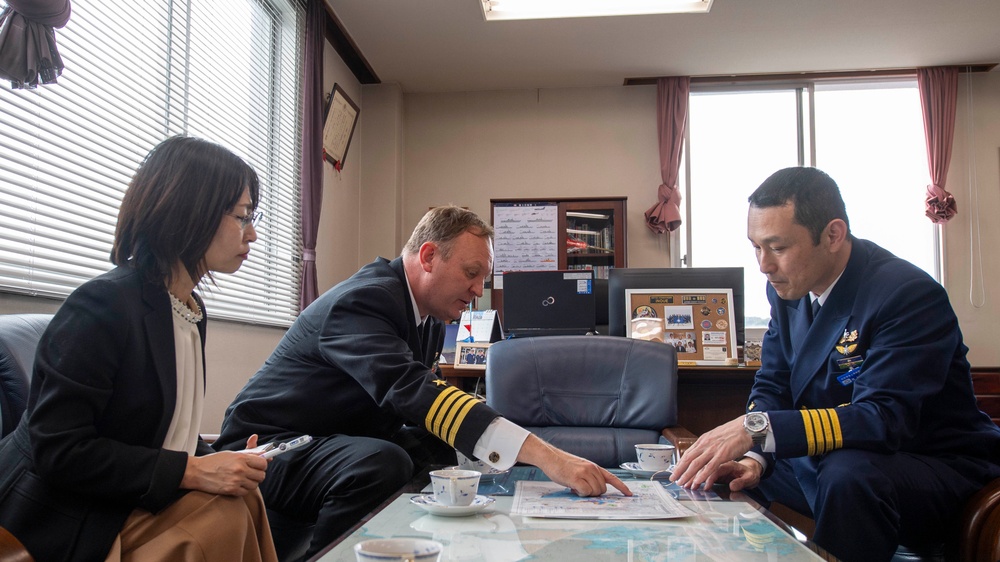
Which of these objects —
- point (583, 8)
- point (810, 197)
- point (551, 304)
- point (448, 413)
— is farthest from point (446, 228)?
point (583, 8)

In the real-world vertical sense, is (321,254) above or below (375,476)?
above

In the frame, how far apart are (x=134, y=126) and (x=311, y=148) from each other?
1.72 metres

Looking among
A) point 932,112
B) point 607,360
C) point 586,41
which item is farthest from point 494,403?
point 932,112

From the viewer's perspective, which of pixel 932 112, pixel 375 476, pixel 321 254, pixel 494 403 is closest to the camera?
pixel 375 476

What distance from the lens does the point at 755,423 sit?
1497 mm

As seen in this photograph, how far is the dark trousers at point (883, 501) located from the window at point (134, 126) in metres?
1.26

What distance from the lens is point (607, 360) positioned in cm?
234

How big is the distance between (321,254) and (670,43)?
107 inches

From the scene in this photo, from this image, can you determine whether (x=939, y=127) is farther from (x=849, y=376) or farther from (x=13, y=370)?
(x=13, y=370)

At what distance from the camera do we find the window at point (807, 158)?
562 centimetres

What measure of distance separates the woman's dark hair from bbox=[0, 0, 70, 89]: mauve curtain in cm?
93

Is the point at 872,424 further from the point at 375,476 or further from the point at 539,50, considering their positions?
the point at 539,50

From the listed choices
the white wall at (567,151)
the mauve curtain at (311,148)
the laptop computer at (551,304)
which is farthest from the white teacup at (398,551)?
the white wall at (567,151)

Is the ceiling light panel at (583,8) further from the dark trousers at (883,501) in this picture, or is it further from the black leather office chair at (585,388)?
the dark trousers at (883,501)
